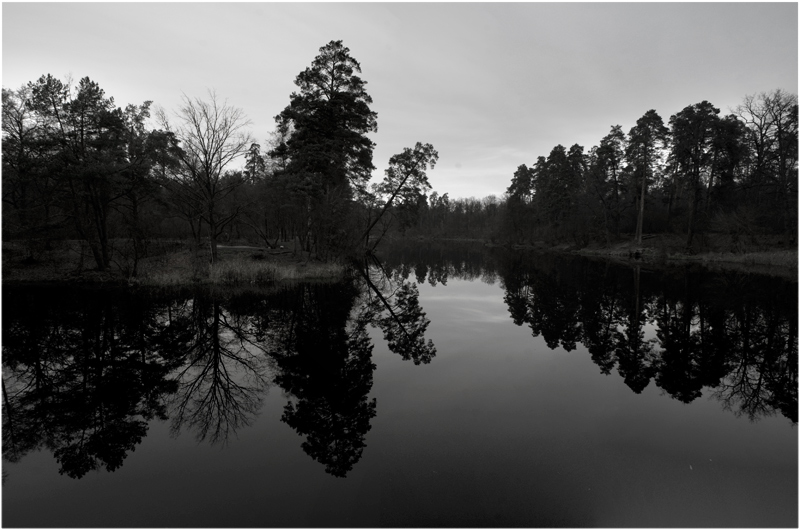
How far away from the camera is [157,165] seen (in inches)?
1081

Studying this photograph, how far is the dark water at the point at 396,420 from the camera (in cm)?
446

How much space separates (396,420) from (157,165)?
29.0 meters

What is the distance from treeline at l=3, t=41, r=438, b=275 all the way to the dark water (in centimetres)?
1187

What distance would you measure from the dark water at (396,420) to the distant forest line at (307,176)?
12561 mm

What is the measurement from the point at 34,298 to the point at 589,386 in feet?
73.7

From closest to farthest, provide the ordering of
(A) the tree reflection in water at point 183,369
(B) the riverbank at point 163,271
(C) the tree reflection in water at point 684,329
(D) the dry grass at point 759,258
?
(A) the tree reflection in water at point 183,369
(C) the tree reflection in water at point 684,329
(B) the riverbank at point 163,271
(D) the dry grass at point 759,258

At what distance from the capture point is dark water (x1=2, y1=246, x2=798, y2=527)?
176 inches

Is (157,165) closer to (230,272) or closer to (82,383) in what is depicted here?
(230,272)

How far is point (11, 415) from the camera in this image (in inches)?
262

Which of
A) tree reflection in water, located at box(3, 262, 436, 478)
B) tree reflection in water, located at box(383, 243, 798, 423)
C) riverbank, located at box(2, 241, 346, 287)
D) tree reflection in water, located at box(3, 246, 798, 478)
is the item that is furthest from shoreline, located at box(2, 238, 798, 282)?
tree reflection in water, located at box(383, 243, 798, 423)

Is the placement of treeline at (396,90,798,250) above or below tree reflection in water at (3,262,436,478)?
above

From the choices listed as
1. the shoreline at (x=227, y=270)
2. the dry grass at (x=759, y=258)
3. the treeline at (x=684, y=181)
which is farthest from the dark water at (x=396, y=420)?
the treeline at (x=684, y=181)

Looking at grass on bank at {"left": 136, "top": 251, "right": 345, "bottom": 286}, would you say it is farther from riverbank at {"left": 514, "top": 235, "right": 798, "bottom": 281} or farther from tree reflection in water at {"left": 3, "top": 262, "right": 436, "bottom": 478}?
riverbank at {"left": 514, "top": 235, "right": 798, "bottom": 281}

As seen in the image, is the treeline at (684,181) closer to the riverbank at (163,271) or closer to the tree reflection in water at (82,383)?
the riverbank at (163,271)
